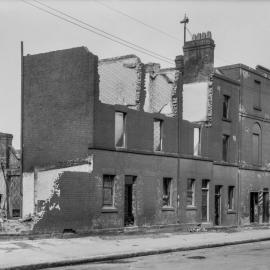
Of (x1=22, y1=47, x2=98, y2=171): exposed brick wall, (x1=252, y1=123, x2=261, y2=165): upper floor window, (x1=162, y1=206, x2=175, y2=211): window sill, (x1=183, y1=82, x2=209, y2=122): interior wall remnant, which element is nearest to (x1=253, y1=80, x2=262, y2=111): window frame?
(x1=252, y1=123, x2=261, y2=165): upper floor window

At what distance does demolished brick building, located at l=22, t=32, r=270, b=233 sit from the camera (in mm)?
24656

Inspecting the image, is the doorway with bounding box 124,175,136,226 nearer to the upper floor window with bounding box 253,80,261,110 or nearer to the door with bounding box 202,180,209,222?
the door with bounding box 202,180,209,222

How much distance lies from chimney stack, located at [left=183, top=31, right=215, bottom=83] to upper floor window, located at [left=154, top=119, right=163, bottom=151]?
6.00 meters

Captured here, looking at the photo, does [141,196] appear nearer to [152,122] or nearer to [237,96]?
[152,122]

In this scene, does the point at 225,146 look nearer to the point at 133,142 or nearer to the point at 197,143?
the point at 197,143

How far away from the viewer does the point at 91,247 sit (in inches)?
779

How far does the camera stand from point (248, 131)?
37.6 m

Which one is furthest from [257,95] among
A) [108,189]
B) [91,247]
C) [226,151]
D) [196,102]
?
[91,247]

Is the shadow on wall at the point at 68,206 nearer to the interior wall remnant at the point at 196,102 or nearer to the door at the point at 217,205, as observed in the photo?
the interior wall remnant at the point at 196,102

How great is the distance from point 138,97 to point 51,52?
498 centimetres

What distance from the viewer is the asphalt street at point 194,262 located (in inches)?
602

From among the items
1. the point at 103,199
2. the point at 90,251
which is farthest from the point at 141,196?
the point at 90,251

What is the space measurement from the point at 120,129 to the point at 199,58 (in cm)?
1021

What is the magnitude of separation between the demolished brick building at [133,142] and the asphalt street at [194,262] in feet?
18.5
